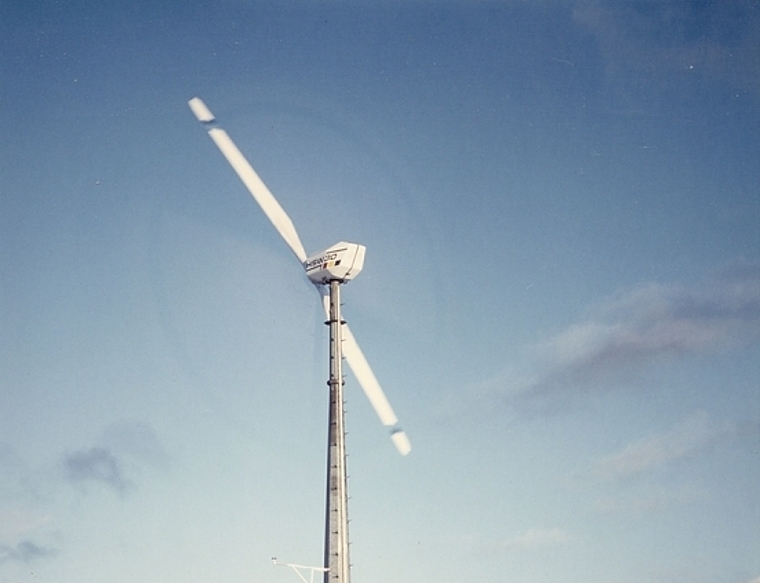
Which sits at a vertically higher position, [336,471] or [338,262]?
[338,262]

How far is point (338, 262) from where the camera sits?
127312 millimetres

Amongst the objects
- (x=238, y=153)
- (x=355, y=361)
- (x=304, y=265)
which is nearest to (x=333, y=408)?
(x=355, y=361)

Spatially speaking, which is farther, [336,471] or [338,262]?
[338,262]

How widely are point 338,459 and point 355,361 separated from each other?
11.8m

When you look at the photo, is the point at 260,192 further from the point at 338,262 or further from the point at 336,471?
the point at 336,471

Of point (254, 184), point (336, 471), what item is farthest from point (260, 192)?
point (336, 471)

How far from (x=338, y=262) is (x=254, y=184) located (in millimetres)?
13680

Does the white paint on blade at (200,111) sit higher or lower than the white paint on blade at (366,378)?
higher

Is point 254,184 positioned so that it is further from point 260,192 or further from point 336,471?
point 336,471

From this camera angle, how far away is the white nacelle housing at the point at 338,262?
12750 centimetres

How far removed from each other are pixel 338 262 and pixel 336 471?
80.3 ft

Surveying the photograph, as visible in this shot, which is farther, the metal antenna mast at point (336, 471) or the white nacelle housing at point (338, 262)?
the white nacelle housing at point (338, 262)

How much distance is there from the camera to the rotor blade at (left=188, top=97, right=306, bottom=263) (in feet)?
370

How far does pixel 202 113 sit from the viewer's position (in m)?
113
